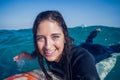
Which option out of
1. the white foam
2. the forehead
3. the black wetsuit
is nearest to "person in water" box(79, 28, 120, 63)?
the white foam

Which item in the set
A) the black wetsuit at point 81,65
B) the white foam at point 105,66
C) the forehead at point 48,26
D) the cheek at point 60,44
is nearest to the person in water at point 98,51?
the white foam at point 105,66

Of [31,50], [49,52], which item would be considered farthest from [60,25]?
[31,50]

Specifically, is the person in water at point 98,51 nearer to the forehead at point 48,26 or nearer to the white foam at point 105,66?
the white foam at point 105,66

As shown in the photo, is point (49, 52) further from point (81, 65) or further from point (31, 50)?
point (31, 50)

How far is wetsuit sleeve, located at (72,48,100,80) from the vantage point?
82.2 inches

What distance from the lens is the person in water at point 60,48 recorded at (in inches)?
84.8

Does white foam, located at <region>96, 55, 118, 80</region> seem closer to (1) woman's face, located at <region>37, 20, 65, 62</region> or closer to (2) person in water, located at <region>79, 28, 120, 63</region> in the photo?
(2) person in water, located at <region>79, 28, 120, 63</region>

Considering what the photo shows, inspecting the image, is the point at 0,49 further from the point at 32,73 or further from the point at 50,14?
the point at 50,14

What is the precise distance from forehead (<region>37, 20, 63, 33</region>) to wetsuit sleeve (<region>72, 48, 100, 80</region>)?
0.37 metres

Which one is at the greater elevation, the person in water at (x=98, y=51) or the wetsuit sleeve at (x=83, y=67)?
the wetsuit sleeve at (x=83, y=67)

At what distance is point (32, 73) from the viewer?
116 inches

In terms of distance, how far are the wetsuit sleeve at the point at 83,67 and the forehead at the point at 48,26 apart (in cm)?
37

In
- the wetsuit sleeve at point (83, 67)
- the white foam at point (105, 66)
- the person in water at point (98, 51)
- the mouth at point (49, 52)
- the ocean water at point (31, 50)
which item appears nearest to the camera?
the wetsuit sleeve at point (83, 67)

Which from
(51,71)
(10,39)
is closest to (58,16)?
(51,71)
